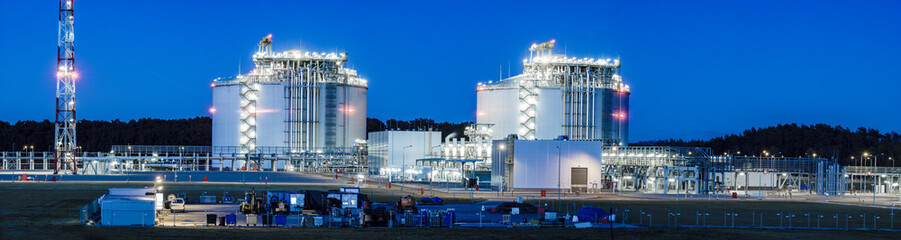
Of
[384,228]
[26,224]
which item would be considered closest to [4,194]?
[26,224]

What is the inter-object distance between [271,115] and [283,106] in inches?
83.3

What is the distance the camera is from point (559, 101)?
11962 cm

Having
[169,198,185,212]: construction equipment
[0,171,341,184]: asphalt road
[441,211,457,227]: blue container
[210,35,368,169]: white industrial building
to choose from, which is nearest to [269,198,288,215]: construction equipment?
[169,198,185,212]: construction equipment

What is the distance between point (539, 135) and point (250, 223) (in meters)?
71.3

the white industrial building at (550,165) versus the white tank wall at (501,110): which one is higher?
the white tank wall at (501,110)

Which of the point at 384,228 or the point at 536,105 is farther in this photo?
the point at 536,105

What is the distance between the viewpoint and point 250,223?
51.5m

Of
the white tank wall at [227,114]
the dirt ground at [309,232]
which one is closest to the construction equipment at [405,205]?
the dirt ground at [309,232]

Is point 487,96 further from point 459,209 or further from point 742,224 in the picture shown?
point 742,224

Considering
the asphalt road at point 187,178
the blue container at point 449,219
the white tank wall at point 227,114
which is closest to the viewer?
the blue container at point 449,219

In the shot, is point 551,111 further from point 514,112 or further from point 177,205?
point 177,205

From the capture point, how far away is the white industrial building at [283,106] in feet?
445

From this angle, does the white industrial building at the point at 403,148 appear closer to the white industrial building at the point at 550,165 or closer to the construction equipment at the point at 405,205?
the white industrial building at the point at 550,165

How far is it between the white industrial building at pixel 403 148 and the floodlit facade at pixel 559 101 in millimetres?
9834
